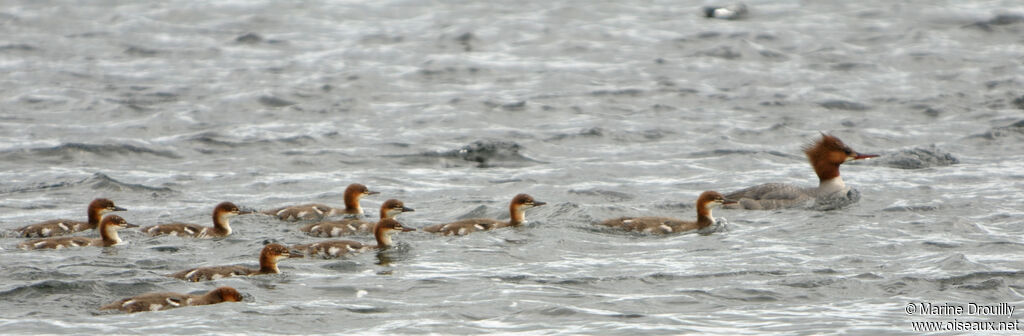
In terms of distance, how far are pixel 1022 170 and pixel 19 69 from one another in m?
16.9

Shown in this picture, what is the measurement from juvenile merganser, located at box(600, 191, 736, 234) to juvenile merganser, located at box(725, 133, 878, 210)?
938 mm

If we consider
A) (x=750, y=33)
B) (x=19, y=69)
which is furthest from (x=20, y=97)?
(x=750, y=33)

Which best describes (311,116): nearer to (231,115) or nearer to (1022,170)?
(231,115)

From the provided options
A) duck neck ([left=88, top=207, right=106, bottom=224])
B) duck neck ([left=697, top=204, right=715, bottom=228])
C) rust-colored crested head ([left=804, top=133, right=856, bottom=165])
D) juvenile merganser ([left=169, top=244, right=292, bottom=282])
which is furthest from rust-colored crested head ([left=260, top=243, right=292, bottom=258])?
rust-colored crested head ([left=804, top=133, right=856, bottom=165])

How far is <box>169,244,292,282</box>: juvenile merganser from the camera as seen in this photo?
486 inches

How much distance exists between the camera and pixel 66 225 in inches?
577

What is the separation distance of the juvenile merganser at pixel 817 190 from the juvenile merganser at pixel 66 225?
6608mm

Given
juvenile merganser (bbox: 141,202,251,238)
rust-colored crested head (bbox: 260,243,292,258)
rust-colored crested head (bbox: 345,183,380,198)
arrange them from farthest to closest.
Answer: rust-colored crested head (bbox: 345,183,380,198)
juvenile merganser (bbox: 141,202,251,238)
rust-colored crested head (bbox: 260,243,292,258)

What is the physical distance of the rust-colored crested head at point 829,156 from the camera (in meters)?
17.1

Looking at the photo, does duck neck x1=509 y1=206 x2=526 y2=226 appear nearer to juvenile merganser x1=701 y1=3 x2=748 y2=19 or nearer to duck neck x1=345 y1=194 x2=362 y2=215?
duck neck x1=345 y1=194 x2=362 y2=215

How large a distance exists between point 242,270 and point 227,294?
3.69 ft

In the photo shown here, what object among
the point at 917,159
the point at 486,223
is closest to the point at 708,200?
the point at 486,223

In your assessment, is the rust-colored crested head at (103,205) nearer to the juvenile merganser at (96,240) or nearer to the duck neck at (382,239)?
the juvenile merganser at (96,240)

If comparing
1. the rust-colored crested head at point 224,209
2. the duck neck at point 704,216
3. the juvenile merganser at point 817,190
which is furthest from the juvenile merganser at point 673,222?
the rust-colored crested head at point 224,209
